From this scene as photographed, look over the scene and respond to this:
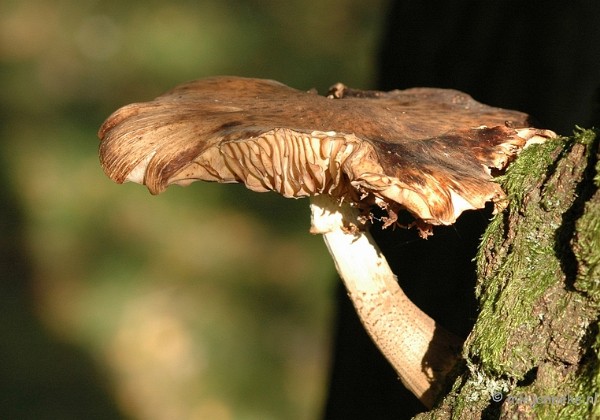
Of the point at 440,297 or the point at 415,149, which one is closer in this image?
the point at 415,149

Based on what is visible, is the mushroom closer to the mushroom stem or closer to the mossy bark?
the mushroom stem

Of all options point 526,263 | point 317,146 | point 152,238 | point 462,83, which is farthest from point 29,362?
point 526,263

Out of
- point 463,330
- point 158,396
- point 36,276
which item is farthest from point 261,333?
point 463,330

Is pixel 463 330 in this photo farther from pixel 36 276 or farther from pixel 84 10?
pixel 84 10

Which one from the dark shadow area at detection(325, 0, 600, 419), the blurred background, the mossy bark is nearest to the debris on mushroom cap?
the mossy bark

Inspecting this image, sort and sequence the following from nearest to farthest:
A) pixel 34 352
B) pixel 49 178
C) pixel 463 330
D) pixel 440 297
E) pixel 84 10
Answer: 1. pixel 463 330
2. pixel 440 297
3. pixel 34 352
4. pixel 49 178
5. pixel 84 10
